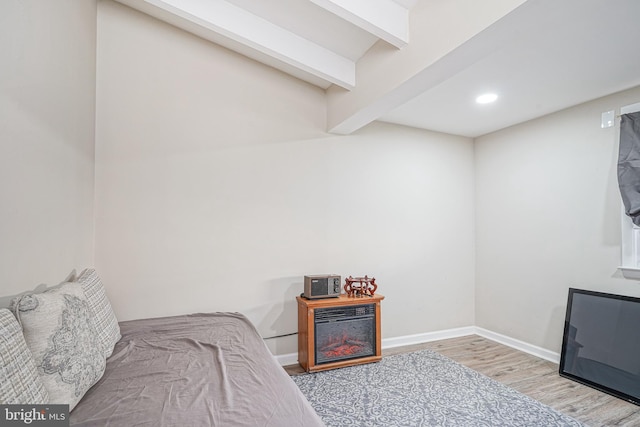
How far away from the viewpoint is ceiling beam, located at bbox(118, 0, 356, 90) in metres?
2.32

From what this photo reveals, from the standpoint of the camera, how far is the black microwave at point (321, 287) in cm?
295

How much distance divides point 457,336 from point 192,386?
11.2 feet

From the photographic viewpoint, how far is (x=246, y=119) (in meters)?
3.01

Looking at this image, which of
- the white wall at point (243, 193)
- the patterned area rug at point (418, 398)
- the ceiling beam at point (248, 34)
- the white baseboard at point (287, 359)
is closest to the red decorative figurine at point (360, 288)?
the white wall at point (243, 193)

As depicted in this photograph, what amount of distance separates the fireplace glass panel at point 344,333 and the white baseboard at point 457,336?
1.25 ft

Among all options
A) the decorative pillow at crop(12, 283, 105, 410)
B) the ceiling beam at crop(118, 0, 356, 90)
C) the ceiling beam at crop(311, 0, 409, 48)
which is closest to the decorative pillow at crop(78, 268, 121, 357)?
the decorative pillow at crop(12, 283, 105, 410)

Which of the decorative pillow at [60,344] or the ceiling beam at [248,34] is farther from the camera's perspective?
the ceiling beam at [248,34]

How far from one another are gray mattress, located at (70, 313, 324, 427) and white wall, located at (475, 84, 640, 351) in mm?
2956

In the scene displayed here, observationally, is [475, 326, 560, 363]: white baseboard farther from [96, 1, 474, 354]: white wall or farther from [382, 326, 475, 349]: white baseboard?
[96, 1, 474, 354]: white wall

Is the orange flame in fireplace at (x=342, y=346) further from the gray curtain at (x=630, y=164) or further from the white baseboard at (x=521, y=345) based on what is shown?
the gray curtain at (x=630, y=164)

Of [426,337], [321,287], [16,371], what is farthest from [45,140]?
[426,337]

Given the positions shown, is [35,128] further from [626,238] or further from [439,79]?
[626,238]

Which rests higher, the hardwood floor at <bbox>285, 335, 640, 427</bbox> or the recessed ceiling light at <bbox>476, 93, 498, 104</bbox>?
the recessed ceiling light at <bbox>476, 93, 498, 104</bbox>

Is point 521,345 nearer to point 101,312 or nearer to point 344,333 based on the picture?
point 344,333
